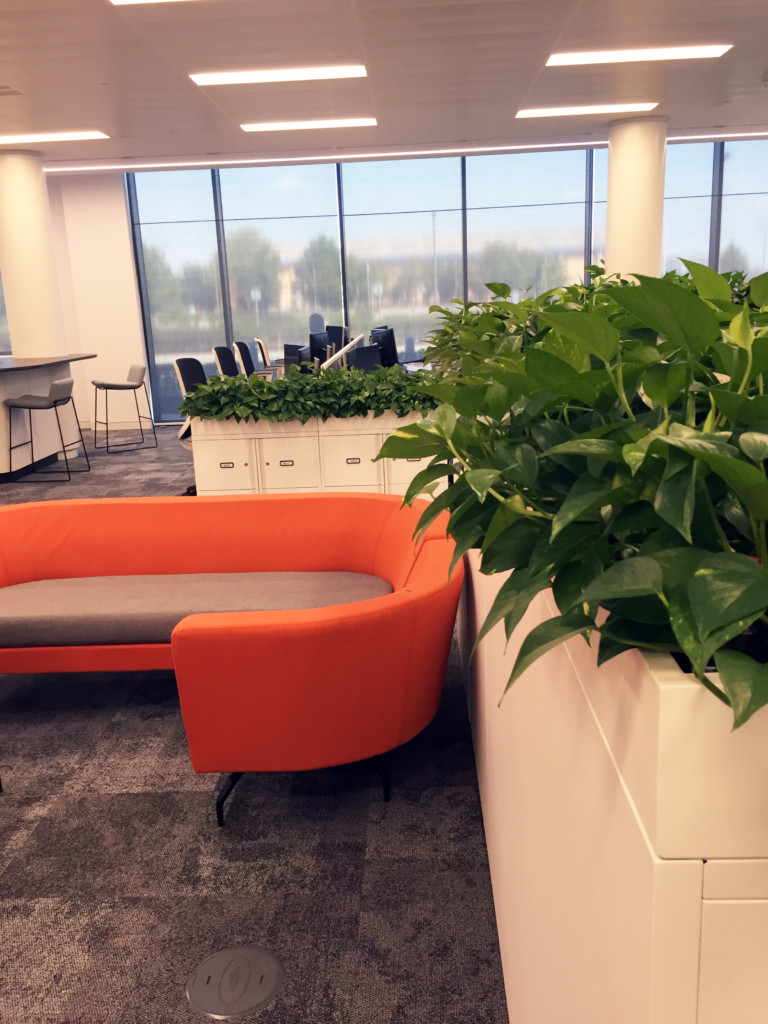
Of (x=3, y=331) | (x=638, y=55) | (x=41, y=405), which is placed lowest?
(x=41, y=405)

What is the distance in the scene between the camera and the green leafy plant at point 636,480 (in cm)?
51

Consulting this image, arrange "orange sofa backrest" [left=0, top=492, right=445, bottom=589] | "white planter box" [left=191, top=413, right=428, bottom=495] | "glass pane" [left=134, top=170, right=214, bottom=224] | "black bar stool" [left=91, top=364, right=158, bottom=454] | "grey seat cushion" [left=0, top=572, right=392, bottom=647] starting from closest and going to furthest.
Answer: "grey seat cushion" [left=0, top=572, right=392, bottom=647], "orange sofa backrest" [left=0, top=492, right=445, bottom=589], "white planter box" [left=191, top=413, right=428, bottom=495], "black bar stool" [left=91, top=364, right=158, bottom=454], "glass pane" [left=134, top=170, right=214, bottom=224]

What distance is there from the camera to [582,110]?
7.65 m

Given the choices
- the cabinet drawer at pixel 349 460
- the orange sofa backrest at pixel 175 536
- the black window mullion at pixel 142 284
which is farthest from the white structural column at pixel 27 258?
the orange sofa backrest at pixel 175 536

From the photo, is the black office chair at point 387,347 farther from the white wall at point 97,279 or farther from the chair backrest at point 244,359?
the white wall at point 97,279

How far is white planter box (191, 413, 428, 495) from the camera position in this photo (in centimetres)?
493

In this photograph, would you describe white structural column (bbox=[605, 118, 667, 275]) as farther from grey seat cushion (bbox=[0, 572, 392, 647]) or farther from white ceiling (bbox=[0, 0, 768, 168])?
grey seat cushion (bbox=[0, 572, 392, 647])

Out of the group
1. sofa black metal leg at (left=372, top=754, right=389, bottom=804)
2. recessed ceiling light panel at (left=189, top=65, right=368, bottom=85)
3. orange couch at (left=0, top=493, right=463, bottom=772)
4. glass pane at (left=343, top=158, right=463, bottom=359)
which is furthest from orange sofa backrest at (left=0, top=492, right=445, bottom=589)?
glass pane at (left=343, top=158, right=463, bottom=359)

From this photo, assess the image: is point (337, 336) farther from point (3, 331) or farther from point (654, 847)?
point (654, 847)

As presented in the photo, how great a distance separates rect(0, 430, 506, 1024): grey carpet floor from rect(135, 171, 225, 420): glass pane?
331 inches

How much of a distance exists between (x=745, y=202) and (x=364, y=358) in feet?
23.2

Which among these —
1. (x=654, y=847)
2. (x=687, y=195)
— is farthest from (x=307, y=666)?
(x=687, y=195)

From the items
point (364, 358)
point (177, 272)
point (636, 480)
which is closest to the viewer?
point (636, 480)

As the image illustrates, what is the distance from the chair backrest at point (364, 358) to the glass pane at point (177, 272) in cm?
554
